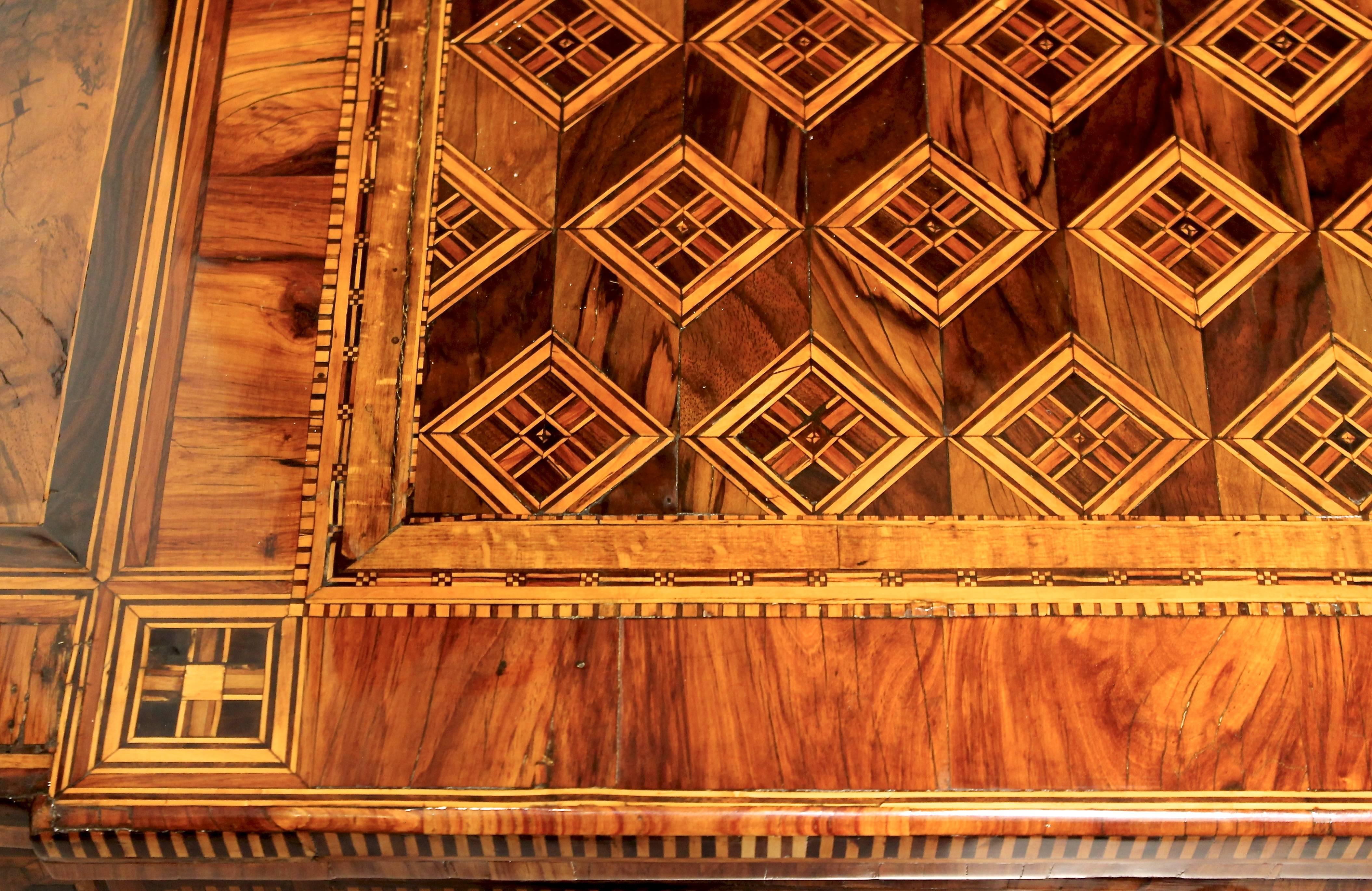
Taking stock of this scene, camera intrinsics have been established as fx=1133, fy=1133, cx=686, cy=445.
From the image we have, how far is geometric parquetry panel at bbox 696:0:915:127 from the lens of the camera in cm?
142

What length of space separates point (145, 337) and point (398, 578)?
413 mm

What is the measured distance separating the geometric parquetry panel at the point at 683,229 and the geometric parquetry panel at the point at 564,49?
0.13 meters

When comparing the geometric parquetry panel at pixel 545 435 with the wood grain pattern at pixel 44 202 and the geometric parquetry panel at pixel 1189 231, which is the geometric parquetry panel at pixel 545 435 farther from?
the geometric parquetry panel at pixel 1189 231

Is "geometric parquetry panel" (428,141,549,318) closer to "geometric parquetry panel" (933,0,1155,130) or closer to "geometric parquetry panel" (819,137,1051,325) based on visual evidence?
"geometric parquetry panel" (819,137,1051,325)

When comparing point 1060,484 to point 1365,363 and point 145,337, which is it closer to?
point 1365,363

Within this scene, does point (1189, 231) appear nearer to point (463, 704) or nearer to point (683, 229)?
point (683, 229)

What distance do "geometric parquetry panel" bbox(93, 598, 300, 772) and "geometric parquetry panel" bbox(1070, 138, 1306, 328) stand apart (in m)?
1.03

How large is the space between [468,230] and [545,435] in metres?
0.28

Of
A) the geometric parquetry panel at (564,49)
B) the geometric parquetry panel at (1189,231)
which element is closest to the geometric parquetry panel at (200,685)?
the geometric parquetry panel at (564,49)

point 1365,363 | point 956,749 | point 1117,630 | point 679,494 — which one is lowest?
point 956,749

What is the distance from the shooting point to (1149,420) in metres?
1.26

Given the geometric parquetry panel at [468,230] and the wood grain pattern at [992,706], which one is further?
the geometric parquetry panel at [468,230]

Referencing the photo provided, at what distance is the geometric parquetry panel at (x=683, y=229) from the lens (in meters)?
1.33

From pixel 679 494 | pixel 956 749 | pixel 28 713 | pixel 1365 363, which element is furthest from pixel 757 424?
pixel 28 713
